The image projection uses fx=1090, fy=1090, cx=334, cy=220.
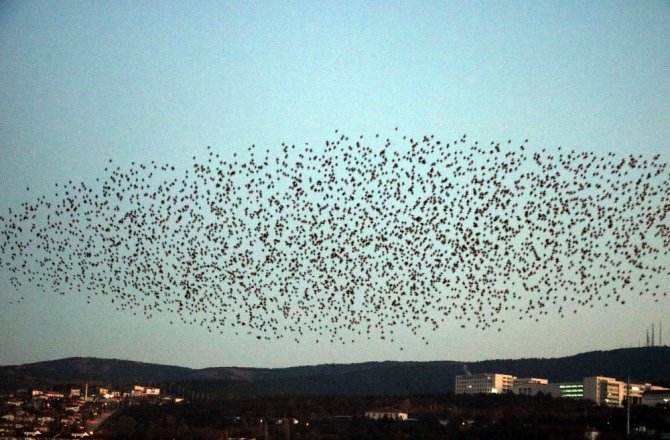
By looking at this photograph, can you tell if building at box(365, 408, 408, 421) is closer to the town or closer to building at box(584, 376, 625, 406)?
the town

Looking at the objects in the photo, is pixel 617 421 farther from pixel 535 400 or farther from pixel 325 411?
pixel 325 411

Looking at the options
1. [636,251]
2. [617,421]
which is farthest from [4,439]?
[636,251]

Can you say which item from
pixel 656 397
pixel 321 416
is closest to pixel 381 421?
pixel 321 416

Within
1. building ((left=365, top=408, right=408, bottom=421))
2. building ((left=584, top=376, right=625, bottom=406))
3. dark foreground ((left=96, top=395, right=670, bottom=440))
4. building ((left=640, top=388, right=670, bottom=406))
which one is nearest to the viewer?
dark foreground ((left=96, top=395, right=670, bottom=440))

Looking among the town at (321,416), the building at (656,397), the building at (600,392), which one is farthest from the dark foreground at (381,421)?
the building at (600,392)

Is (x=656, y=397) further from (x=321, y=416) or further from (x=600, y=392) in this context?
(x=321, y=416)

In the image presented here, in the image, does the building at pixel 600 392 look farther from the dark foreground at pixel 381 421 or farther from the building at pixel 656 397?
the dark foreground at pixel 381 421

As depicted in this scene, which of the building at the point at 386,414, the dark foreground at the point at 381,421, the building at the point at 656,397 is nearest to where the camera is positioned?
the dark foreground at the point at 381,421

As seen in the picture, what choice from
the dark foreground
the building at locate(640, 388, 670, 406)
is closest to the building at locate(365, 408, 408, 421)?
the dark foreground
